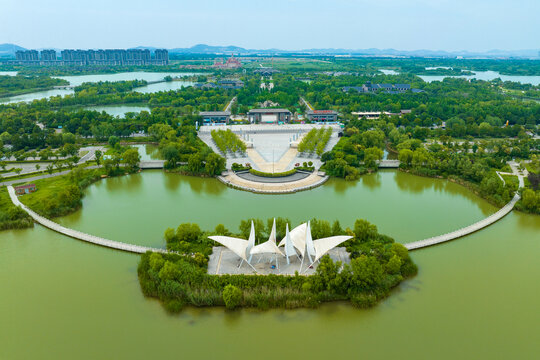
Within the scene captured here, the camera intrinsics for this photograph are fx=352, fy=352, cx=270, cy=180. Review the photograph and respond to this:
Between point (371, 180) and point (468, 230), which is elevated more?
point (371, 180)

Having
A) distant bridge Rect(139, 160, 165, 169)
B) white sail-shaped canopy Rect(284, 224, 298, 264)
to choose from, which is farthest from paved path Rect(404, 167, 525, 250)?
distant bridge Rect(139, 160, 165, 169)

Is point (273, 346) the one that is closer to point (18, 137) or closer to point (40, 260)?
point (40, 260)

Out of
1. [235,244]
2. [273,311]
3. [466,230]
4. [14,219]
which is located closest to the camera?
[273,311]

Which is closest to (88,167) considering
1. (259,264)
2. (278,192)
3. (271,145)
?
(278,192)

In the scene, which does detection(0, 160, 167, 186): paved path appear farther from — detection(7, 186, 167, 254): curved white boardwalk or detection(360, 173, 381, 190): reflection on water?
detection(360, 173, 381, 190): reflection on water

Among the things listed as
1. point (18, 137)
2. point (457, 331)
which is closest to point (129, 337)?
point (457, 331)

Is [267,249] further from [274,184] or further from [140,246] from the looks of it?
[274,184]
